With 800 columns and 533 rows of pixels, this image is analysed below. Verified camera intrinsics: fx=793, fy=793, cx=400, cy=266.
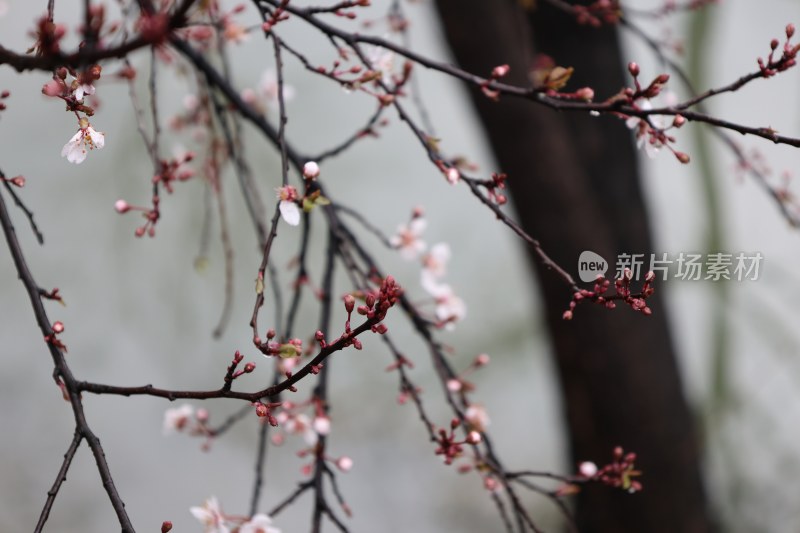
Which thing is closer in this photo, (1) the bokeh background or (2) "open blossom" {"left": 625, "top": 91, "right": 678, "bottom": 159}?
(2) "open blossom" {"left": 625, "top": 91, "right": 678, "bottom": 159}

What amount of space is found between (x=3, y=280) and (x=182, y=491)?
0.65 m

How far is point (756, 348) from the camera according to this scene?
208 centimetres

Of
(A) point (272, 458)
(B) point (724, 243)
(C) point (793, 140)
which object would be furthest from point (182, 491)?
(C) point (793, 140)

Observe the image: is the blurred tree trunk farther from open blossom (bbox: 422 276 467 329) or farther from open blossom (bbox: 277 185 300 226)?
open blossom (bbox: 277 185 300 226)

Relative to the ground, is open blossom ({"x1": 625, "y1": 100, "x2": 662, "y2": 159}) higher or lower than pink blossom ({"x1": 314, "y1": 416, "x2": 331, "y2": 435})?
higher

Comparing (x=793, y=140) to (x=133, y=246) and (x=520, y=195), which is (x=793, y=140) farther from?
(x=133, y=246)

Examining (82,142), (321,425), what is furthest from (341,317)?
(82,142)

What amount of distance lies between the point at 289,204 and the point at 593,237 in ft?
2.52

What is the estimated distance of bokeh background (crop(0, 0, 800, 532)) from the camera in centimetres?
184

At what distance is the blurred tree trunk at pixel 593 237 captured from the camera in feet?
3.70

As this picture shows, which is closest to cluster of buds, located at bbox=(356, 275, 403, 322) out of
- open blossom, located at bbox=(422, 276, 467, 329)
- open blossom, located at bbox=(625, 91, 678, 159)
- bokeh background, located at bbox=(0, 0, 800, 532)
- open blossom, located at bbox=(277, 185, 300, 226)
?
open blossom, located at bbox=(277, 185, 300, 226)

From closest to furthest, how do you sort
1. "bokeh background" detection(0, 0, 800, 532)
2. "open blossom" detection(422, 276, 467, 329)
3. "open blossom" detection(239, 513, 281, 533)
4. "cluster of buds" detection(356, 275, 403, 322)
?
1. "cluster of buds" detection(356, 275, 403, 322)
2. "open blossom" detection(239, 513, 281, 533)
3. "open blossom" detection(422, 276, 467, 329)
4. "bokeh background" detection(0, 0, 800, 532)

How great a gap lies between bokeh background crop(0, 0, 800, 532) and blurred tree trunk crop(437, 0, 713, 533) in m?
0.49

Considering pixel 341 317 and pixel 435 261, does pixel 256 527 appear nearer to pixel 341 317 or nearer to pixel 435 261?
pixel 435 261
